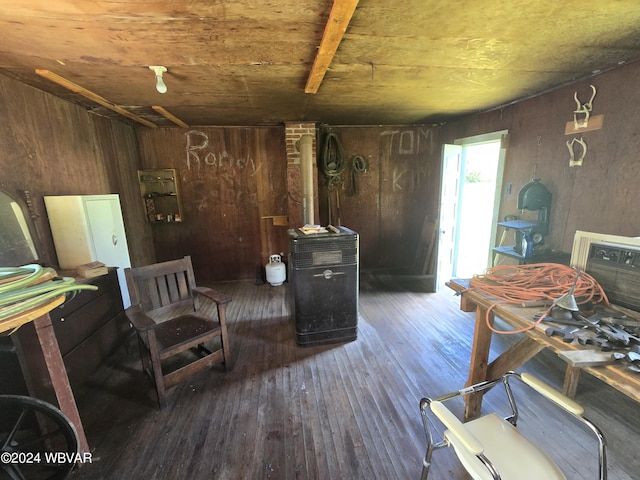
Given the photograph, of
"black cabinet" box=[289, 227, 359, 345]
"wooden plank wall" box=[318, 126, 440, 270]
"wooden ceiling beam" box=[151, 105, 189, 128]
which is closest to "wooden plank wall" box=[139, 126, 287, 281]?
"wooden ceiling beam" box=[151, 105, 189, 128]

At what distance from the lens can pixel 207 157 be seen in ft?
12.6

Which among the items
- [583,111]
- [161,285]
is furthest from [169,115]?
[583,111]

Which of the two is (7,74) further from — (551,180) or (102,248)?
(551,180)

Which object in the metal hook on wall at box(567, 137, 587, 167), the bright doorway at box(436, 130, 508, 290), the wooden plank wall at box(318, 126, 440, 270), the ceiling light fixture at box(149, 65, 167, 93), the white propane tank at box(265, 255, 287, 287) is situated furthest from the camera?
the wooden plank wall at box(318, 126, 440, 270)

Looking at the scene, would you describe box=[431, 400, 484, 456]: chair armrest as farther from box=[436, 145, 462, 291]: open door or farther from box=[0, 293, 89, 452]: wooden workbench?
box=[436, 145, 462, 291]: open door

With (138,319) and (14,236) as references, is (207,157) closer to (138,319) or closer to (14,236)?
(14,236)

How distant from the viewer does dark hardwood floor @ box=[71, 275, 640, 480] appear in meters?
1.44

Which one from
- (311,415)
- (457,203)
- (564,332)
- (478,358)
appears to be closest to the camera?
(564,332)

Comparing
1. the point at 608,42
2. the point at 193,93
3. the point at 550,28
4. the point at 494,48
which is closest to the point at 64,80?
the point at 193,93

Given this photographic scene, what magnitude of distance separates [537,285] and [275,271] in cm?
307

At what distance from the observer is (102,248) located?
231 centimetres

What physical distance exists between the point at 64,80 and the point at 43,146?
1.94ft

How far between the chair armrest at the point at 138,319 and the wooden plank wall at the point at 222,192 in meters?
2.34

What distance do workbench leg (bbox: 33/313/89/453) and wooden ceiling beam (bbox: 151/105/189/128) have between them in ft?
7.41
